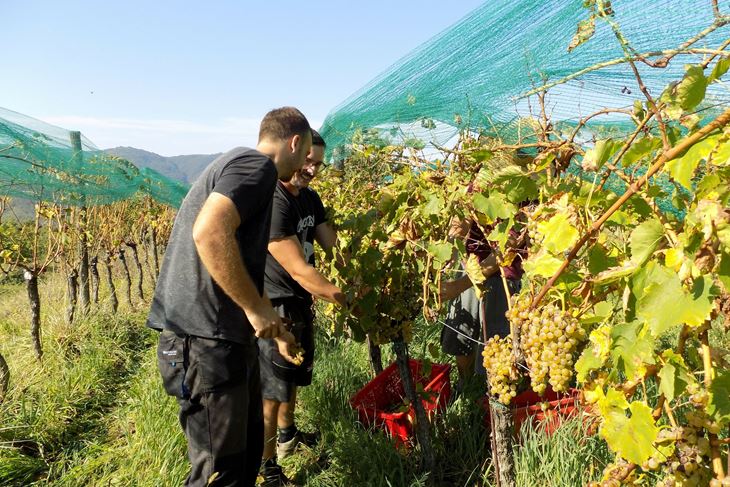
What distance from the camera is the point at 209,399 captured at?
1854 millimetres

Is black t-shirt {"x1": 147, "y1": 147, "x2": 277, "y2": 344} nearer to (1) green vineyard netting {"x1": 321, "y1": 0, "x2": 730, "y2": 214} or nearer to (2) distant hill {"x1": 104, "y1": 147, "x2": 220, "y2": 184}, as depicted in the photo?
(1) green vineyard netting {"x1": 321, "y1": 0, "x2": 730, "y2": 214}

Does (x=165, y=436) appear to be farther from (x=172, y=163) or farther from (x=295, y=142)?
(x=172, y=163)

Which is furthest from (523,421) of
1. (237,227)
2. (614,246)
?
(237,227)

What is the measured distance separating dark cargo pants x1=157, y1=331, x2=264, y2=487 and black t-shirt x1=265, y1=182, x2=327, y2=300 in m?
0.70

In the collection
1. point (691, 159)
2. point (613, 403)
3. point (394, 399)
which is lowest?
point (394, 399)

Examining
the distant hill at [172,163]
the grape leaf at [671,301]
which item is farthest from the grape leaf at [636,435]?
the distant hill at [172,163]

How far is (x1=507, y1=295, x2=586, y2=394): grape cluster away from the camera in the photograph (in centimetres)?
111

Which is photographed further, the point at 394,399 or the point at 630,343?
the point at 394,399

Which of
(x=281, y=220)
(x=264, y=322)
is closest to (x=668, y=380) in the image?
(x=264, y=322)

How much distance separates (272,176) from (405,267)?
770 millimetres

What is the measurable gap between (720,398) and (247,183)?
1.49 m

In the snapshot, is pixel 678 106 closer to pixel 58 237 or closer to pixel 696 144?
pixel 696 144

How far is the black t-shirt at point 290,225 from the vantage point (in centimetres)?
242

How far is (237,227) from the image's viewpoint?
1788mm
